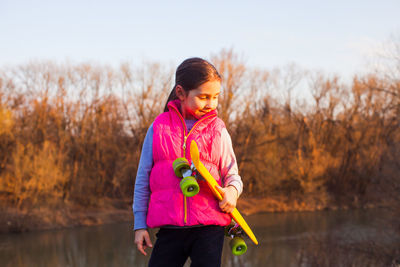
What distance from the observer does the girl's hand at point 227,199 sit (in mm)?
1851

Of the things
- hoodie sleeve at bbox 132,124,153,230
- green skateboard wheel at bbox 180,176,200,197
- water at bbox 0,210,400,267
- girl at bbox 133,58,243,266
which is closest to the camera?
green skateboard wheel at bbox 180,176,200,197

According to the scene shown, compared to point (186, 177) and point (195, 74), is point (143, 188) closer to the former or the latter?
point (186, 177)

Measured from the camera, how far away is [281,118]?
2881 centimetres

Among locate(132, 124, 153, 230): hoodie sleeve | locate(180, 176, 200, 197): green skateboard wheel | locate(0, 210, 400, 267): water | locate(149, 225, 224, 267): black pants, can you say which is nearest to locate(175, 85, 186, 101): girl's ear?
locate(132, 124, 153, 230): hoodie sleeve

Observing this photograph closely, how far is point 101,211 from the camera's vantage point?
22500mm

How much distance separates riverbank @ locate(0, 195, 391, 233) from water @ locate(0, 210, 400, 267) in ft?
1.72

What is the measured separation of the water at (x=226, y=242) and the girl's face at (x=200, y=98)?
10.5 m

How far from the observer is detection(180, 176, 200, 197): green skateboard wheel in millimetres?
1755

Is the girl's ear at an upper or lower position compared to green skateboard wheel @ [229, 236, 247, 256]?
upper

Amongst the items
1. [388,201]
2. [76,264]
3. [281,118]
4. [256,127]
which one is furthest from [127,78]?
[388,201]

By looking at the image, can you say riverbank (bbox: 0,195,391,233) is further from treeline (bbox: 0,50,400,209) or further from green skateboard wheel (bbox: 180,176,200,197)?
green skateboard wheel (bbox: 180,176,200,197)

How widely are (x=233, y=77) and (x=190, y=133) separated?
78.5ft

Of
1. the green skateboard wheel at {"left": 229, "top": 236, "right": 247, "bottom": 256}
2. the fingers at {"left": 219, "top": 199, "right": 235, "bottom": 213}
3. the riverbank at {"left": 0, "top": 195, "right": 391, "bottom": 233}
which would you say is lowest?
the riverbank at {"left": 0, "top": 195, "right": 391, "bottom": 233}

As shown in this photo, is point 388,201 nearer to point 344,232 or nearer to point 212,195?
point 344,232
